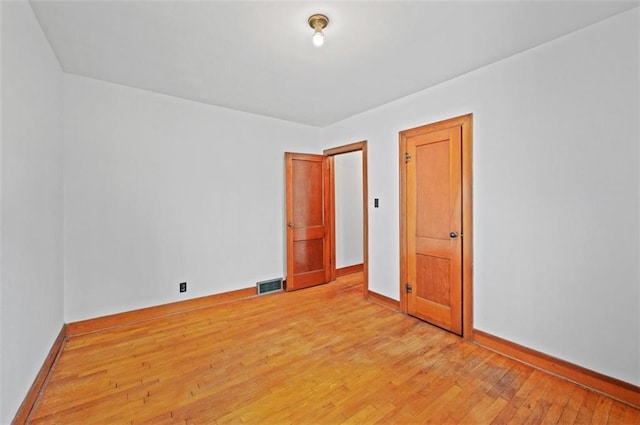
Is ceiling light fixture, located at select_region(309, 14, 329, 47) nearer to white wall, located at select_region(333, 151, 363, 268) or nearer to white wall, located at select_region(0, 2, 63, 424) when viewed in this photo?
white wall, located at select_region(0, 2, 63, 424)

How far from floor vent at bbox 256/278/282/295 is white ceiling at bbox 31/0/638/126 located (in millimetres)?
2534

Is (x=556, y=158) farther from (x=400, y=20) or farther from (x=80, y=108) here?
(x=80, y=108)

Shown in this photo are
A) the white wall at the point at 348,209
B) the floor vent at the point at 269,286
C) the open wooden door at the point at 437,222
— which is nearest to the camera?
the open wooden door at the point at 437,222

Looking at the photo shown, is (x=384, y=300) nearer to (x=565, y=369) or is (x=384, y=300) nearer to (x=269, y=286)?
(x=269, y=286)

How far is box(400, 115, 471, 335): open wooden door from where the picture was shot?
2.71 meters

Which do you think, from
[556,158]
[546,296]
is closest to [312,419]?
[546,296]

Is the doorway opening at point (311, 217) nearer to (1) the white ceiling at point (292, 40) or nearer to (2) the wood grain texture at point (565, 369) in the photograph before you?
(1) the white ceiling at point (292, 40)

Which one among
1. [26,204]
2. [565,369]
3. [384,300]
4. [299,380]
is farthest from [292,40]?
[565,369]

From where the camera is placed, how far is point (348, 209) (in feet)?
16.7

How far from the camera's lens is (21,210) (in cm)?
172

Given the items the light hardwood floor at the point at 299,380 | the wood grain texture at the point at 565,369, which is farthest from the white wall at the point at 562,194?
the light hardwood floor at the point at 299,380

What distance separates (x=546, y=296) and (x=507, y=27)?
6.74ft

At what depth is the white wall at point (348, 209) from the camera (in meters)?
4.96

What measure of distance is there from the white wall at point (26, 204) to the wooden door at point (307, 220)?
253 centimetres
